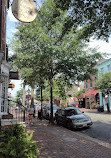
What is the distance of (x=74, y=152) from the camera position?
6.00m

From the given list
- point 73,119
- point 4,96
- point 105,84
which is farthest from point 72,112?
point 105,84

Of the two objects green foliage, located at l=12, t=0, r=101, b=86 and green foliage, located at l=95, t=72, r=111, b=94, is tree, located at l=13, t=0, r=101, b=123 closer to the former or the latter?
green foliage, located at l=12, t=0, r=101, b=86

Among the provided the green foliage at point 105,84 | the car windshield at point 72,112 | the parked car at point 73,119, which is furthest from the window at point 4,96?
the green foliage at point 105,84

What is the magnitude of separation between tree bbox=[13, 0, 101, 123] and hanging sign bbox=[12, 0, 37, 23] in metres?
7.54

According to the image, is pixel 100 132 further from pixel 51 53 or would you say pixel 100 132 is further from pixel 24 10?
pixel 24 10

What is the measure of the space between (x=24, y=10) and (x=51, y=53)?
7880mm

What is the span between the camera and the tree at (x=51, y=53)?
12531 mm

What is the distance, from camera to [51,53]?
12305 millimetres

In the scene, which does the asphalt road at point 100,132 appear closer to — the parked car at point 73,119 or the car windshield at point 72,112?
the parked car at point 73,119

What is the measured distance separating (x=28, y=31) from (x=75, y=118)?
338 inches

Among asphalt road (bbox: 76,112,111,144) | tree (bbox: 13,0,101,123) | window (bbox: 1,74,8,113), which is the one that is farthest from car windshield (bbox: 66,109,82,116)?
window (bbox: 1,74,8,113)

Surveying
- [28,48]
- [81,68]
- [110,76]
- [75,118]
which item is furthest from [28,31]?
[110,76]

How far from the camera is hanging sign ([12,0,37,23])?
4.36 m

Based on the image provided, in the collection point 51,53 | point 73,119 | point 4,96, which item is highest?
point 51,53
